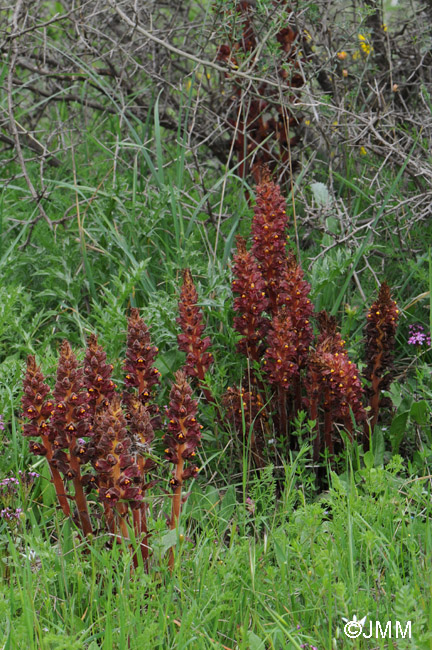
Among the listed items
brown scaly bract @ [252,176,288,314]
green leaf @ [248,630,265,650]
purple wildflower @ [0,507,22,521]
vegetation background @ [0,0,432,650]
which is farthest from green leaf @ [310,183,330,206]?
green leaf @ [248,630,265,650]

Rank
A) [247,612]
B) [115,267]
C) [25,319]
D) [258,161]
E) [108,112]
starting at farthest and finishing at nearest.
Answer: [108,112], [258,161], [115,267], [25,319], [247,612]

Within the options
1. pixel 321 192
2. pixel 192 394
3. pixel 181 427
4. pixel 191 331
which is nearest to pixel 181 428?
pixel 181 427

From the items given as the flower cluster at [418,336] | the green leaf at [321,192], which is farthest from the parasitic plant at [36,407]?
the green leaf at [321,192]

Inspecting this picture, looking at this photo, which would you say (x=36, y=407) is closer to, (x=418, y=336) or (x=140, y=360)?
(x=140, y=360)

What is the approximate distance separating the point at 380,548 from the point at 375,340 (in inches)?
38.6

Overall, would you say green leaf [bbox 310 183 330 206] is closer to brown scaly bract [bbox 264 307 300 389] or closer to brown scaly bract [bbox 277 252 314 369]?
brown scaly bract [bbox 277 252 314 369]

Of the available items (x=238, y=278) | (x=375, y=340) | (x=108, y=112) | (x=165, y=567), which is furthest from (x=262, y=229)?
(x=108, y=112)

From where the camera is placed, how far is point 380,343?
9.32ft

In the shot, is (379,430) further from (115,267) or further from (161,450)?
(115,267)

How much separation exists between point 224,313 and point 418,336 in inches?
35.6

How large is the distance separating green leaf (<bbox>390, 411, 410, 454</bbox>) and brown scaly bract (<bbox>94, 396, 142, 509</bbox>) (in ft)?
4.09

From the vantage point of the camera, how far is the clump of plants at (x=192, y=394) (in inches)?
83.7

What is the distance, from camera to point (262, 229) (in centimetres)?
296

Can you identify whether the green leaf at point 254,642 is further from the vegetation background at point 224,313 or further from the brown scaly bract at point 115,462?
the brown scaly bract at point 115,462
